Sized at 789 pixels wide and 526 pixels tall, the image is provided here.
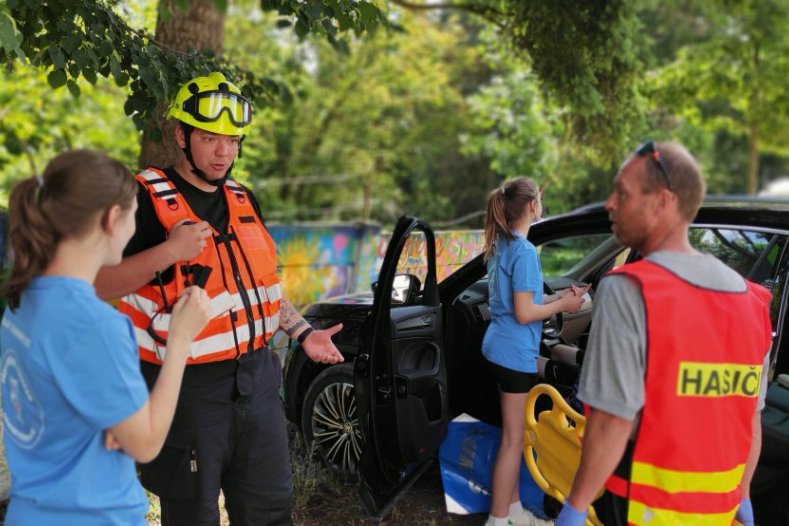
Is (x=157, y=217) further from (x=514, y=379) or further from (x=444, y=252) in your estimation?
(x=444, y=252)

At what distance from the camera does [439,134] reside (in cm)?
1700

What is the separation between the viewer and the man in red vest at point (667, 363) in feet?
5.29

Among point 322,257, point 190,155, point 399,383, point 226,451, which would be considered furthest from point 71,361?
point 322,257

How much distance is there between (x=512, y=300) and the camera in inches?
118

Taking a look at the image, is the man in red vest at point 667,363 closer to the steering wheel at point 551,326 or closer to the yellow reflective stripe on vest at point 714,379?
the yellow reflective stripe on vest at point 714,379

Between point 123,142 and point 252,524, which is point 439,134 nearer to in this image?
point 123,142

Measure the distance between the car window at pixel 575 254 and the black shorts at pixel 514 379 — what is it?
119 centimetres

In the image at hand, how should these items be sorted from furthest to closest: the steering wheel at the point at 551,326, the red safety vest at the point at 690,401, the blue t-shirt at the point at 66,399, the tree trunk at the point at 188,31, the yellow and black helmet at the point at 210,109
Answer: the tree trunk at the point at 188,31, the steering wheel at the point at 551,326, the yellow and black helmet at the point at 210,109, the red safety vest at the point at 690,401, the blue t-shirt at the point at 66,399

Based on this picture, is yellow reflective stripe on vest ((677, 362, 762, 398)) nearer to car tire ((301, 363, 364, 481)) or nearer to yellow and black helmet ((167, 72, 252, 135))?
yellow and black helmet ((167, 72, 252, 135))

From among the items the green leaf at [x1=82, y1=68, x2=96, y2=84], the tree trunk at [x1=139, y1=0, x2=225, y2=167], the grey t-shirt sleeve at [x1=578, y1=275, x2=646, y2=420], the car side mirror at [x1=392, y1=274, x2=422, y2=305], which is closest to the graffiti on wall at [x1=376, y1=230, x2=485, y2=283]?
the car side mirror at [x1=392, y1=274, x2=422, y2=305]

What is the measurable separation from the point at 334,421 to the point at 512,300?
55.0 inches

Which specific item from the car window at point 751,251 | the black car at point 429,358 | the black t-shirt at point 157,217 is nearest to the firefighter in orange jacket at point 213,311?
the black t-shirt at point 157,217

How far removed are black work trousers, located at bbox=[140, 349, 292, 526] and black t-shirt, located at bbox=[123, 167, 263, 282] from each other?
401 mm

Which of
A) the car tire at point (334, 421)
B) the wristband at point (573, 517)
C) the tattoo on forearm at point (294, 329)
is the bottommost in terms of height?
the car tire at point (334, 421)
